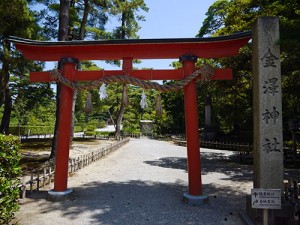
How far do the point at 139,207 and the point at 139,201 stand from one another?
0.51 m

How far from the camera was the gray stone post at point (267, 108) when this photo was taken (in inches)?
204

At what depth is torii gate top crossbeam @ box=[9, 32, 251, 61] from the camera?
682cm

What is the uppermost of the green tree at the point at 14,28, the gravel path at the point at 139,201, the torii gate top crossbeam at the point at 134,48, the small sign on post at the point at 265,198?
the green tree at the point at 14,28

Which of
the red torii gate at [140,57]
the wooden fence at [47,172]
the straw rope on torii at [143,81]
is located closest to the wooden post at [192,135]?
the red torii gate at [140,57]

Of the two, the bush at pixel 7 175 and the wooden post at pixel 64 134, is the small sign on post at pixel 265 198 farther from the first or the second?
the wooden post at pixel 64 134

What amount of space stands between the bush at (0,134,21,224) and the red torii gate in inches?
89.7

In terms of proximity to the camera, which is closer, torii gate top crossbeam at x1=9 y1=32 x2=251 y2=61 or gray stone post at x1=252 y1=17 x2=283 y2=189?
gray stone post at x1=252 y1=17 x2=283 y2=189

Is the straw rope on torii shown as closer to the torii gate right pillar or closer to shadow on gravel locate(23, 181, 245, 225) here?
the torii gate right pillar

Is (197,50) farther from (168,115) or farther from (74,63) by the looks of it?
(168,115)

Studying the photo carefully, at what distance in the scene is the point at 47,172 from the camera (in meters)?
9.33

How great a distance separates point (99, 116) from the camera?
67188 mm

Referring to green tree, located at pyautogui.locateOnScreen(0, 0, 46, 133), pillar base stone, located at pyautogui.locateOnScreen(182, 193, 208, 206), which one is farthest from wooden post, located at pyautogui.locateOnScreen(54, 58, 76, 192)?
green tree, located at pyautogui.locateOnScreen(0, 0, 46, 133)

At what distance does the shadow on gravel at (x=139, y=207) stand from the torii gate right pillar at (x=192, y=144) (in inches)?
11.2

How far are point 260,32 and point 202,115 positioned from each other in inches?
1059
